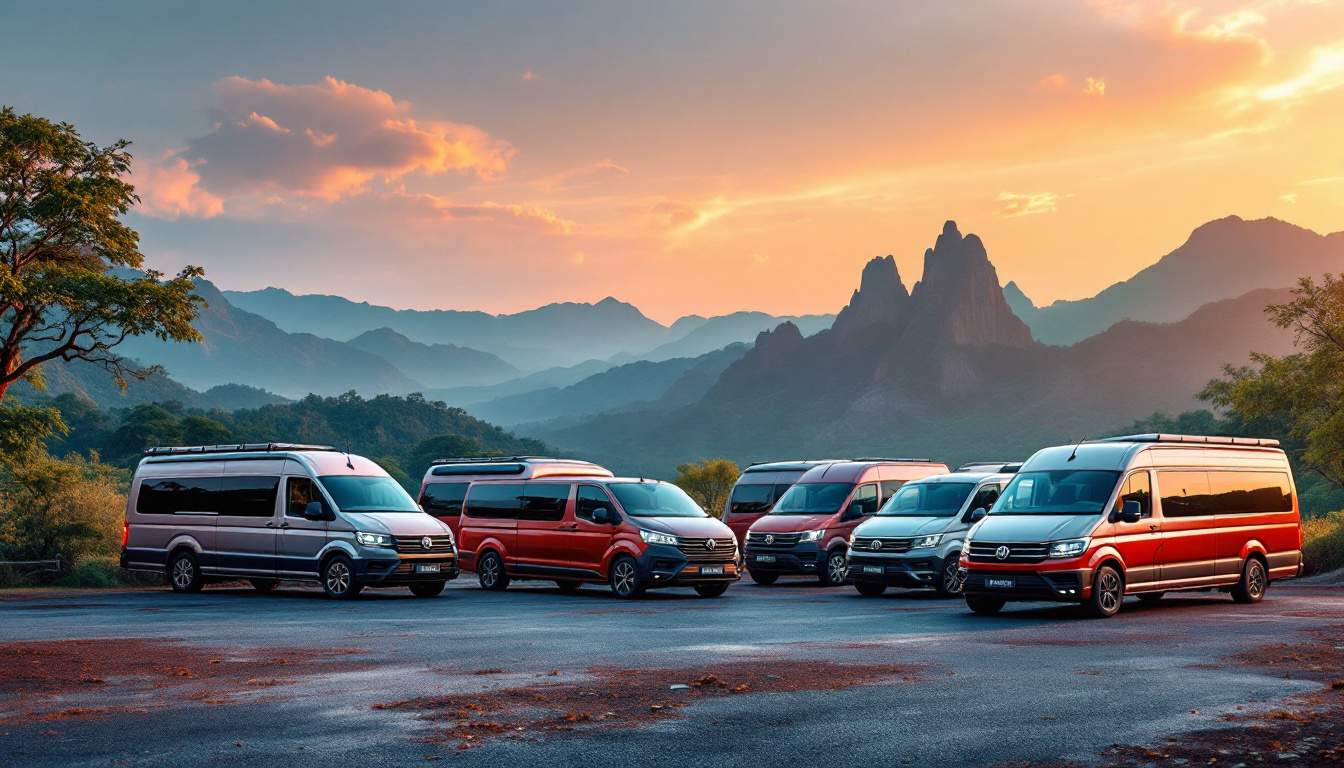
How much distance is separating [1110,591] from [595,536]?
856 cm

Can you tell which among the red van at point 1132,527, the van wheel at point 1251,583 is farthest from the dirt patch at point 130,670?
the van wheel at point 1251,583

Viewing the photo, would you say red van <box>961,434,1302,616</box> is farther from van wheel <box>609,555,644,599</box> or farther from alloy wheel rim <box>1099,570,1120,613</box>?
van wheel <box>609,555,644,599</box>

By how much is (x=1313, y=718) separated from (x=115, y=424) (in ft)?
368

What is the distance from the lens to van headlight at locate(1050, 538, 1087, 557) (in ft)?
54.6

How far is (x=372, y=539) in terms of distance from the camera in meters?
20.8

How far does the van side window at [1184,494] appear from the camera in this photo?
18281mm

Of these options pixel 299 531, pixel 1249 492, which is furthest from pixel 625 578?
pixel 1249 492

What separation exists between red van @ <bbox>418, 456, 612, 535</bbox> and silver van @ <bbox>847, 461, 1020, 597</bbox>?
548 centimetres

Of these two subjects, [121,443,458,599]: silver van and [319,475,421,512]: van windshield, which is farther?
[319,475,421,512]: van windshield

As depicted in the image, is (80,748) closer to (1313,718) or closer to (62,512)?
(1313,718)

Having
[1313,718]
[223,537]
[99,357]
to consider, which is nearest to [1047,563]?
[1313,718]

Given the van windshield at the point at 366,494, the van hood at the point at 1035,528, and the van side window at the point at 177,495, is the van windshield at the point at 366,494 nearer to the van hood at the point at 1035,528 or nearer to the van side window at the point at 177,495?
the van side window at the point at 177,495

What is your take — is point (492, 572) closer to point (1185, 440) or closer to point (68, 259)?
point (1185, 440)

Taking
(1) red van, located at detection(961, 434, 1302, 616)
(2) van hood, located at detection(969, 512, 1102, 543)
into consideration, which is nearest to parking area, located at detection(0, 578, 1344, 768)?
(1) red van, located at detection(961, 434, 1302, 616)
